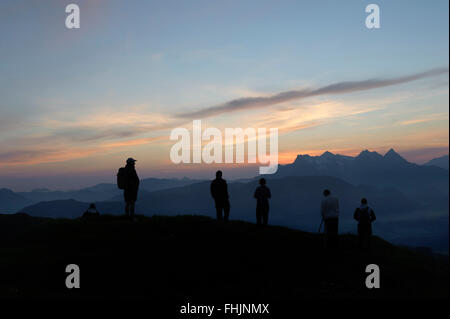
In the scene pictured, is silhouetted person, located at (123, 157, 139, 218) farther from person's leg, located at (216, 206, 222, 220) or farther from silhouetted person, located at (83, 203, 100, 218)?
silhouetted person, located at (83, 203, 100, 218)

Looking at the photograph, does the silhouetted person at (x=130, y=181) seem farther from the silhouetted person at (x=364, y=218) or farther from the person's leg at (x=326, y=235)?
the silhouetted person at (x=364, y=218)

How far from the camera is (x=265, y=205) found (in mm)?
26938

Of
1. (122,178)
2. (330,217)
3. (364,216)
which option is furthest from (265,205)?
(122,178)

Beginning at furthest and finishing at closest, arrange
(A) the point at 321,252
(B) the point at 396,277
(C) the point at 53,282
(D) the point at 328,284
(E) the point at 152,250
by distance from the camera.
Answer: (A) the point at 321,252, (B) the point at 396,277, (E) the point at 152,250, (D) the point at 328,284, (C) the point at 53,282

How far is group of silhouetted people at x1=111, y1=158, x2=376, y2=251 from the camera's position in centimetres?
2353

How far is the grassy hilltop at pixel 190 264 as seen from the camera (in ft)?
54.2

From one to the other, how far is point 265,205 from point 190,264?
29.8 ft

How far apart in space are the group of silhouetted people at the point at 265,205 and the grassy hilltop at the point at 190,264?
3.30 feet

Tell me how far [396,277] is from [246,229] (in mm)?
8983

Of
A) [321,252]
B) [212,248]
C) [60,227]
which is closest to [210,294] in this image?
[212,248]

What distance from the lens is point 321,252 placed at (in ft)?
77.0

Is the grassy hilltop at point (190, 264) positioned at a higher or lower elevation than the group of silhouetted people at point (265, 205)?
lower

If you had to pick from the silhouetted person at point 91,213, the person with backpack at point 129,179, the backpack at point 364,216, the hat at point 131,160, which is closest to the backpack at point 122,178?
the person with backpack at point 129,179
